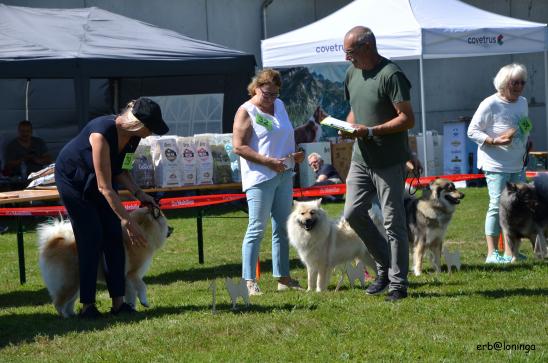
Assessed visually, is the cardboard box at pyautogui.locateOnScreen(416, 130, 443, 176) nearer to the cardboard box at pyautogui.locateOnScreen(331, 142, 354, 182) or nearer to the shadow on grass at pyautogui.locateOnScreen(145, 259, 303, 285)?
the cardboard box at pyautogui.locateOnScreen(331, 142, 354, 182)

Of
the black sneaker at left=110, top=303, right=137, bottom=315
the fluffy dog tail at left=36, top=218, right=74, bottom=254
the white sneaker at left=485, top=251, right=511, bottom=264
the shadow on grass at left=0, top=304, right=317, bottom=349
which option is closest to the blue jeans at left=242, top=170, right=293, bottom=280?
the shadow on grass at left=0, top=304, right=317, bottom=349

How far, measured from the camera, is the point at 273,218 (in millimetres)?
6273

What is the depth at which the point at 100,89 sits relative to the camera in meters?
13.0

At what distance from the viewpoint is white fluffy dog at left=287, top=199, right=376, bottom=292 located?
630 centimetres

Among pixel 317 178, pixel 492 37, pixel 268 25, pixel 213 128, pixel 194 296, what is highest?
pixel 268 25

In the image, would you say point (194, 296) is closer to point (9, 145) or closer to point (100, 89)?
point (9, 145)

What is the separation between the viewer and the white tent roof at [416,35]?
36.8ft

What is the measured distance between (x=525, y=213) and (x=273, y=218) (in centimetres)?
242

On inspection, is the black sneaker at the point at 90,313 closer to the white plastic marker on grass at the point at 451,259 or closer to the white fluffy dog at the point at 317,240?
the white fluffy dog at the point at 317,240

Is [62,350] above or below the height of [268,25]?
below

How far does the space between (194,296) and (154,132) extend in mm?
1727

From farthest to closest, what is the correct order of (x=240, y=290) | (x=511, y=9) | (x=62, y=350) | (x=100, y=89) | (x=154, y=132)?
(x=511, y=9)
(x=100, y=89)
(x=240, y=290)
(x=154, y=132)
(x=62, y=350)

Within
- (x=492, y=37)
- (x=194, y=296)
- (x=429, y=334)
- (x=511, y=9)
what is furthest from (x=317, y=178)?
(x=511, y=9)

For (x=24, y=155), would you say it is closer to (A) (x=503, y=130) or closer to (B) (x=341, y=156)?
(B) (x=341, y=156)
